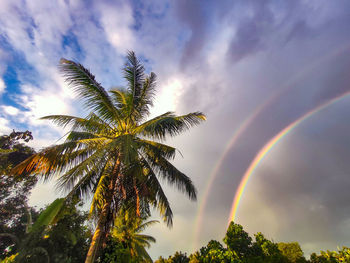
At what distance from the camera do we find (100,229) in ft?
21.4

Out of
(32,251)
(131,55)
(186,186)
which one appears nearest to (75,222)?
(32,251)

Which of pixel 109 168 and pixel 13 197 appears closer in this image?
pixel 109 168

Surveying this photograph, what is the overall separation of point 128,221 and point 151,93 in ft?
18.8

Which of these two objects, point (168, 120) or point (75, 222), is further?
point (75, 222)

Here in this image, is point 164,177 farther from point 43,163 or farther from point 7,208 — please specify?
point 7,208

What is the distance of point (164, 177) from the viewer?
29.3ft

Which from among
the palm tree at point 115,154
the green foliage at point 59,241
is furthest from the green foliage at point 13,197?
the palm tree at point 115,154

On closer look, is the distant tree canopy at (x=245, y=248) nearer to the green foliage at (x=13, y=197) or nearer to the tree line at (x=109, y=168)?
the tree line at (x=109, y=168)

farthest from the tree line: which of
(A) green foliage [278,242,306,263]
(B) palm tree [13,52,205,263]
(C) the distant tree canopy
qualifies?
(A) green foliage [278,242,306,263]

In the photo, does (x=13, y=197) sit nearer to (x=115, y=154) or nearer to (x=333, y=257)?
(x=115, y=154)

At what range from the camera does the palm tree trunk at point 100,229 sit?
607 centimetres

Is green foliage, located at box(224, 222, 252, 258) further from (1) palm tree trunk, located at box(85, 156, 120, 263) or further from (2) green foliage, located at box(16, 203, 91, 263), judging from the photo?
(1) palm tree trunk, located at box(85, 156, 120, 263)

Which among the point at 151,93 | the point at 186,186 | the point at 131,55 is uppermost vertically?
the point at 131,55

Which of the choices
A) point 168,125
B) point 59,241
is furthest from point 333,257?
point 59,241
